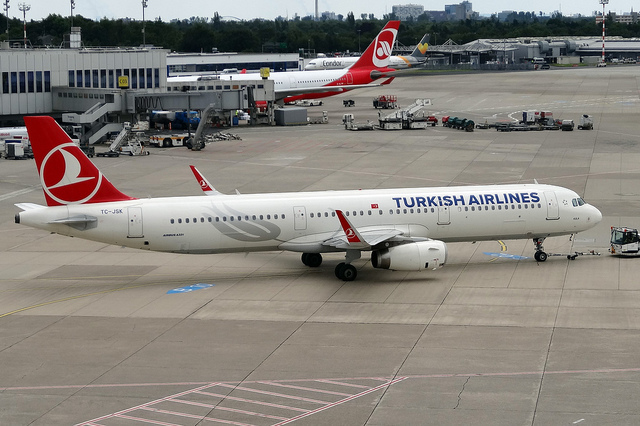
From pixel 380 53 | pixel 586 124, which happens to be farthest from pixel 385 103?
pixel 586 124

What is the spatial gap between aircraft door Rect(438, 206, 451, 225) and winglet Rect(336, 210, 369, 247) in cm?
475

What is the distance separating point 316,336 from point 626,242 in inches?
774

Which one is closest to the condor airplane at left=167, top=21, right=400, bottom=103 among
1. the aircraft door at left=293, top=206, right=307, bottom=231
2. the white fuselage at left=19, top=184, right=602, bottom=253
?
the white fuselage at left=19, top=184, right=602, bottom=253

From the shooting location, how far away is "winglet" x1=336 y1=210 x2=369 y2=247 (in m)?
41.2

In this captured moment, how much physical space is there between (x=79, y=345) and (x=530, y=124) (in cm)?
7854

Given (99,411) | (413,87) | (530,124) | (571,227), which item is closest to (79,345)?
(99,411)

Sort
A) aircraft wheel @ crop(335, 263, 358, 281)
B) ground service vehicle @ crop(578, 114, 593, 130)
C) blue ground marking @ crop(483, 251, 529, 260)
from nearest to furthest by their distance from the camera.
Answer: aircraft wheel @ crop(335, 263, 358, 281) < blue ground marking @ crop(483, 251, 529, 260) < ground service vehicle @ crop(578, 114, 593, 130)

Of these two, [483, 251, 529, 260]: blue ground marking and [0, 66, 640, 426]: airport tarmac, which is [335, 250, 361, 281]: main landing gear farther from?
[483, 251, 529, 260]: blue ground marking

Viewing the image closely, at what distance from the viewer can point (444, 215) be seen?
44906 millimetres

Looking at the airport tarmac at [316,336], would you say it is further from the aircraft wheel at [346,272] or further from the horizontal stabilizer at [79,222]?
the horizontal stabilizer at [79,222]

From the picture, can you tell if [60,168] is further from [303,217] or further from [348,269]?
[348,269]

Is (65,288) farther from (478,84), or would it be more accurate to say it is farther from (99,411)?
(478,84)

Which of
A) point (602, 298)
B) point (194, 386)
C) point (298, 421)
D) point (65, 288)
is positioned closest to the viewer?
point (298, 421)

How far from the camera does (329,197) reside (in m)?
45.0
